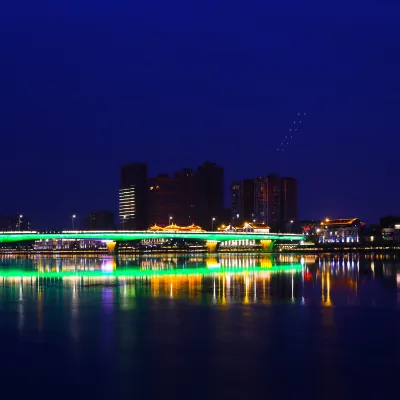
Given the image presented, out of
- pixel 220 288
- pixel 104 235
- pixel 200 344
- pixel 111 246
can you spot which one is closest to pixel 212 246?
pixel 111 246

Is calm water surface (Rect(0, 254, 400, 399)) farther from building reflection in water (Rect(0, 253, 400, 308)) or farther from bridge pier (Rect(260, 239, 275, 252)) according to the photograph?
bridge pier (Rect(260, 239, 275, 252))

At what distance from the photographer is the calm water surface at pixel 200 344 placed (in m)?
16.5

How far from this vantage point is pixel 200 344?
21.7 metres

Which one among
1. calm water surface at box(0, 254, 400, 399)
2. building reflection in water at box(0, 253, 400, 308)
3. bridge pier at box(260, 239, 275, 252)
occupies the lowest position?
bridge pier at box(260, 239, 275, 252)

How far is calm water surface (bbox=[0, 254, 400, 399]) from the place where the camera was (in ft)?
54.0

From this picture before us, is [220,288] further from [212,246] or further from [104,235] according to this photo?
[212,246]

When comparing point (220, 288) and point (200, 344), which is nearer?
point (200, 344)

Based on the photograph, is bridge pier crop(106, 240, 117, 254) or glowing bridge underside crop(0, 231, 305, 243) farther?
bridge pier crop(106, 240, 117, 254)

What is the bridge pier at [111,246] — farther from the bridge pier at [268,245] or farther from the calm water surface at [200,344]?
the calm water surface at [200,344]

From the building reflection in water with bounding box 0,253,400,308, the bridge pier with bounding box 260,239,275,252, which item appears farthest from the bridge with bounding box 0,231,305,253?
the building reflection in water with bounding box 0,253,400,308

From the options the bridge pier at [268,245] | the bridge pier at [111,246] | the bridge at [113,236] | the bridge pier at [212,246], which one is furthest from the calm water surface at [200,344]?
the bridge pier at [268,245]

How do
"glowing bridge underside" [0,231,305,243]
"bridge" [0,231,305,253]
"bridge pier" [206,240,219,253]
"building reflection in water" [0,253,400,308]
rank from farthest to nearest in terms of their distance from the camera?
1. "bridge pier" [206,240,219,253]
2. "bridge" [0,231,305,253]
3. "glowing bridge underside" [0,231,305,243]
4. "building reflection in water" [0,253,400,308]

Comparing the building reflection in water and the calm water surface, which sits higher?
the calm water surface

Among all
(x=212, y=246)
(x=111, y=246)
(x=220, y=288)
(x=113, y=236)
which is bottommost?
(x=212, y=246)
